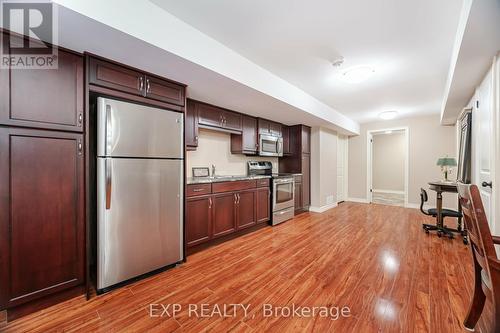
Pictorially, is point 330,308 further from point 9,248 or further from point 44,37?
point 44,37

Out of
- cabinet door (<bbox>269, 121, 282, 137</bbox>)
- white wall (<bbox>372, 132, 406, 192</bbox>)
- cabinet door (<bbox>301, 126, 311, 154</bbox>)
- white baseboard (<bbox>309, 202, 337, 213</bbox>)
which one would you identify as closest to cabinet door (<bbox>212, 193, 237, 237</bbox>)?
cabinet door (<bbox>269, 121, 282, 137</bbox>)

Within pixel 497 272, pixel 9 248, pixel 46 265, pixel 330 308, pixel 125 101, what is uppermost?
pixel 125 101

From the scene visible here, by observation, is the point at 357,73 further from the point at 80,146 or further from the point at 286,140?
the point at 80,146

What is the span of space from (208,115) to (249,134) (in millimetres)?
984

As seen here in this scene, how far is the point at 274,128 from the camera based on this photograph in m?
4.65

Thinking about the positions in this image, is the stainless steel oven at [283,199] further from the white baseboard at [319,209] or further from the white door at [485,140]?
the white door at [485,140]

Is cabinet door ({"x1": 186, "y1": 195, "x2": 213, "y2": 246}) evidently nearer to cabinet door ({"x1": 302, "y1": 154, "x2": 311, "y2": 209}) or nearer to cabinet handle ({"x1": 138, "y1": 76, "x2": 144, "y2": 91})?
cabinet handle ({"x1": 138, "y1": 76, "x2": 144, "y2": 91})

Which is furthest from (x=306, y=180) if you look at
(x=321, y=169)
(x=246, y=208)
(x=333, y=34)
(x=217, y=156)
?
(x=333, y=34)

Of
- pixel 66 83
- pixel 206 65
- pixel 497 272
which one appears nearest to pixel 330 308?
pixel 497 272

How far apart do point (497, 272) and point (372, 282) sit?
1241 mm

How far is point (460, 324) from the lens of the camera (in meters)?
1.48

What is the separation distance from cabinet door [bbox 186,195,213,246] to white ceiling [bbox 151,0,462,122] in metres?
1.87

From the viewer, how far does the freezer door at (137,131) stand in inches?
74.0

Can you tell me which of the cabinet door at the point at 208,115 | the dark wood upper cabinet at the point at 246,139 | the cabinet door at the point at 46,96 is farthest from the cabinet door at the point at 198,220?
the cabinet door at the point at 46,96
